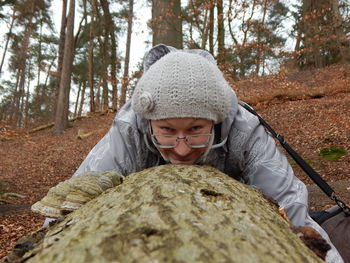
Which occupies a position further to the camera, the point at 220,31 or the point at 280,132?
the point at 220,31

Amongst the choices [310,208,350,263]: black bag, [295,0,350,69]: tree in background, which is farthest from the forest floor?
[310,208,350,263]: black bag

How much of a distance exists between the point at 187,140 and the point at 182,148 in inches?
2.1

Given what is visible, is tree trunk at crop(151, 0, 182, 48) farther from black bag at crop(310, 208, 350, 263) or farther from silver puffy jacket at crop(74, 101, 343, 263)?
black bag at crop(310, 208, 350, 263)

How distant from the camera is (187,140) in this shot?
1767 millimetres

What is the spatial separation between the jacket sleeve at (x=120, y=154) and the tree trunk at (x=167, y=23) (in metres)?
5.57

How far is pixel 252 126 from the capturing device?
6.98 ft

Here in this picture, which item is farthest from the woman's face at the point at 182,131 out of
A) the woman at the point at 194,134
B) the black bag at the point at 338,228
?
the black bag at the point at 338,228

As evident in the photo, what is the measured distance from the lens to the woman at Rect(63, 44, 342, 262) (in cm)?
173

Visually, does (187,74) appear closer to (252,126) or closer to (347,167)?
(252,126)

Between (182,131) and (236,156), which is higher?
(182,131)

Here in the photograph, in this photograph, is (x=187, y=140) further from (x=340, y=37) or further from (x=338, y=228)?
(x=340, y=37)

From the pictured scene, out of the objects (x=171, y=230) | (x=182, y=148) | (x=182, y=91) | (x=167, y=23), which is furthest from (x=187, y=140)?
(x=167, y=23)

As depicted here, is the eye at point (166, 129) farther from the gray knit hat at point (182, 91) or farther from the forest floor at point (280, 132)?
the forest floor at point (280, 132)

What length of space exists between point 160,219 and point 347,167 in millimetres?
5373
